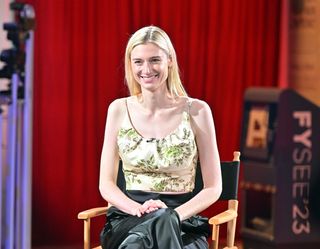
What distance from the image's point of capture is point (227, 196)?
80.5 inches

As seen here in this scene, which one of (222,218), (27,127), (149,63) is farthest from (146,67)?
(27,127)

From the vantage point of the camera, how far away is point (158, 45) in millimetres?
1766

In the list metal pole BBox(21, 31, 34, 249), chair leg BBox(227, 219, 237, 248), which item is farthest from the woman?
metal pole BBox(21, 31, 34, 249)

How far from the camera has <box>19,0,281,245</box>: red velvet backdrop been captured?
10.3 feet

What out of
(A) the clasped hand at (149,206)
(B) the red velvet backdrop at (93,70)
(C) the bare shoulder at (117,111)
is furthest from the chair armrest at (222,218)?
(B) the red velvet backdrop at (93,70)

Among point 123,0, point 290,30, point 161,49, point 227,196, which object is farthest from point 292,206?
point 290,30

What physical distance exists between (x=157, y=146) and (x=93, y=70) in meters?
1.48

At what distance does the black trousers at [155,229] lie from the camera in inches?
59.7

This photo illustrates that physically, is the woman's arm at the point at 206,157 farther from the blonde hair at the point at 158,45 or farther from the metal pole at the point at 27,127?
the metal pole at the point at 27,127

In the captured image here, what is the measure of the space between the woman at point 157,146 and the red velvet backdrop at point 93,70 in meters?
1.32

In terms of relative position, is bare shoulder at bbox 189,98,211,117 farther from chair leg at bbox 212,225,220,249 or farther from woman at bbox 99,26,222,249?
chair leg at bbox 212,225,220,249

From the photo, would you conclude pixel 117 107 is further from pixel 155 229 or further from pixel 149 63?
pixel 155 229

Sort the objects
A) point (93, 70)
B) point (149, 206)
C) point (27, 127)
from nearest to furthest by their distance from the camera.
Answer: point (149, 206) → point (27, 127) → point (93, 70)

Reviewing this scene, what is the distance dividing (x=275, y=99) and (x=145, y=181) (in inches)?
64.4
